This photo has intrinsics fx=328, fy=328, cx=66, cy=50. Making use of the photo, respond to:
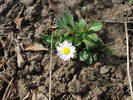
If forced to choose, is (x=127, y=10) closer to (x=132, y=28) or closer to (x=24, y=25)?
(x=132, y=28)

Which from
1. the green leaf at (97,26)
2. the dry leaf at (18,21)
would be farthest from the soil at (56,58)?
the green leaf at (97,26)

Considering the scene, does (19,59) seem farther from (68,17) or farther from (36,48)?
(68,17)

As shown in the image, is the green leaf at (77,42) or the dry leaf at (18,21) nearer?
the green leaf at (77,42)

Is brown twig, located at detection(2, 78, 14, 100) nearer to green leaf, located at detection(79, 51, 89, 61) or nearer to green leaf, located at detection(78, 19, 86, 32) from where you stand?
green leaf, located at detection(79, 51, 89, 61)

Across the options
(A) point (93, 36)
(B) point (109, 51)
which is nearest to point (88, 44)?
(A) point (93, 36)

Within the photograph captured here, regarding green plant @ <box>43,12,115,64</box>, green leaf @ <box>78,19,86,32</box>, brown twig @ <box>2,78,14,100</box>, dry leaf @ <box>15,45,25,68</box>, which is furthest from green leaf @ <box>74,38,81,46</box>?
brown twig @ <box>2,78,14,100</box>

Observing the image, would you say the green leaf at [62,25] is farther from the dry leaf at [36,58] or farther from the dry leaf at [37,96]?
the dry leaf at [37,96]
